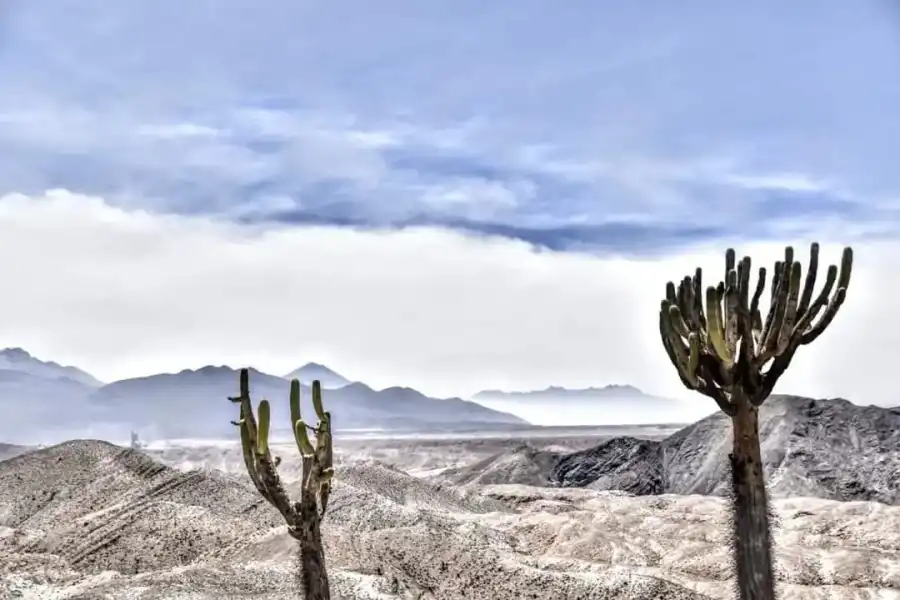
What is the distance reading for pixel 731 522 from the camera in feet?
44.6

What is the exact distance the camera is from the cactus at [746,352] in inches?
526

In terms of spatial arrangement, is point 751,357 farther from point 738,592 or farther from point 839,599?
point 839,599

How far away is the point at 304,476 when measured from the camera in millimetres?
15578

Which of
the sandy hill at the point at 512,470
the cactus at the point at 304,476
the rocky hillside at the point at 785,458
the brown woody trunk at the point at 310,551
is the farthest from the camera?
the sandy hill at the point at 512,470

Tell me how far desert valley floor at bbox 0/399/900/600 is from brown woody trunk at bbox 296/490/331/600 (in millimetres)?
6500

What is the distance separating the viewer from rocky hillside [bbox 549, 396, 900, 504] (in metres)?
47.7

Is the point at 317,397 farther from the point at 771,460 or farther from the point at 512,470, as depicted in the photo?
the point at 512,470

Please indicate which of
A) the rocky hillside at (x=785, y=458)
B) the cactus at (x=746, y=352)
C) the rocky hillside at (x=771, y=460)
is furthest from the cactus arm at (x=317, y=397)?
the rocky hillside at (x=785, y=458)

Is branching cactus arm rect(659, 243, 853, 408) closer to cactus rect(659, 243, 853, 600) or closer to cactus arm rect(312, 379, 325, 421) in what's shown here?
cactus rect(659, 243, 853, 600)

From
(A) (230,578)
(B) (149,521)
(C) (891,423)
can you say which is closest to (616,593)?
(A) (230,578)

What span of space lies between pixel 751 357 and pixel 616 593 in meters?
11.0

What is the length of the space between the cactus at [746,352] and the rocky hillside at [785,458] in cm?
3318

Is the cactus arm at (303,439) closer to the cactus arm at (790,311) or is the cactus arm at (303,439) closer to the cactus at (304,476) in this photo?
the cactus at (304,476)

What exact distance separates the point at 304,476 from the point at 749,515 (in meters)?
6.63
